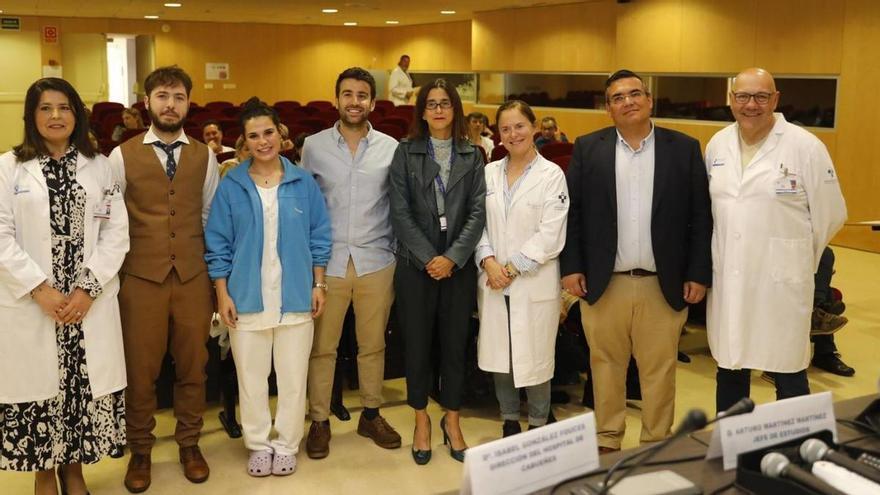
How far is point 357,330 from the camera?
402 cm

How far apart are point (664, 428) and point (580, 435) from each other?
1.88 metres

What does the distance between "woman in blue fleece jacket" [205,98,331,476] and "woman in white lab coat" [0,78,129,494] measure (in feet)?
1.46

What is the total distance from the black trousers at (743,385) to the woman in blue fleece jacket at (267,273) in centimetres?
171

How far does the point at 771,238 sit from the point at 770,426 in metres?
1.55

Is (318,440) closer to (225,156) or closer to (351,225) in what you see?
(351,225)

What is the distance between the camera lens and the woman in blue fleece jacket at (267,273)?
11.7 feet

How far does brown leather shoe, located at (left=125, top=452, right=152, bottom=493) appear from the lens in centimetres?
354

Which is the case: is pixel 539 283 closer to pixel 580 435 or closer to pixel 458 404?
pixel 458 404

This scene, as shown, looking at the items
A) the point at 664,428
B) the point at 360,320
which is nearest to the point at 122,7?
Result: the point at 360,320

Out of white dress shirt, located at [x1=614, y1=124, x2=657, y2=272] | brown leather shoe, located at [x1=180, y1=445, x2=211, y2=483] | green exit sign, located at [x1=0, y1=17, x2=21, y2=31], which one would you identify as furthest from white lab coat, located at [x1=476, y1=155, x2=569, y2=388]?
green exit sign, located at [x1=0, y1=17, x2=21, y2=31]

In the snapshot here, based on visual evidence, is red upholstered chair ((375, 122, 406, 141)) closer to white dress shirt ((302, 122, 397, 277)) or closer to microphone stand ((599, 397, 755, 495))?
white dress shirt ((302, 122, 397, 277))

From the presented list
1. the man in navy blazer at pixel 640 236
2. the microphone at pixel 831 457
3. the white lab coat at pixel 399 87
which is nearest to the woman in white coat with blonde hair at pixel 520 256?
the man in navy blazer at pixel 640 236

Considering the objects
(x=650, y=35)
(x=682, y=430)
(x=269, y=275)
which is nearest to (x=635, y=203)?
(x=269, y=275)

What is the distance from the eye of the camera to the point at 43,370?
313 cm
